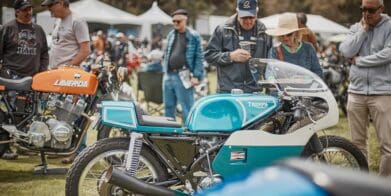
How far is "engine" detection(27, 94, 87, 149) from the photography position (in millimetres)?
5406

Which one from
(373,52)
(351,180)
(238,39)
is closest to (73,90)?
(238,39)

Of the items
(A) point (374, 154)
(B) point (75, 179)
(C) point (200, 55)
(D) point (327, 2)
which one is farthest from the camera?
(D) point (327, 2)

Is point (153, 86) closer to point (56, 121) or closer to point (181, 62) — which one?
point (181, 62)

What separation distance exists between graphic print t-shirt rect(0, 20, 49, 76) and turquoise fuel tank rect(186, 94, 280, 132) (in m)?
2.98

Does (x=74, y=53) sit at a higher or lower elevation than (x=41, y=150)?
higher

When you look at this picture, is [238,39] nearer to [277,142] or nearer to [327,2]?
[277,142]

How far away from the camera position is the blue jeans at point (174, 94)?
729 centimetres

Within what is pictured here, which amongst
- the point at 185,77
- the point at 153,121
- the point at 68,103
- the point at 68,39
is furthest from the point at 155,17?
the point at 153,121

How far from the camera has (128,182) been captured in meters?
3.59

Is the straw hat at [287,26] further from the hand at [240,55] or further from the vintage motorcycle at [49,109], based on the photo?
the vintage motorcycle at [49,109]

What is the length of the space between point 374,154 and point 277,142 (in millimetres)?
3267

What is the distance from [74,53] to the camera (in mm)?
6344

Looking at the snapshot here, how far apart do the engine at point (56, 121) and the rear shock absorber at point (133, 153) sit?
1.79 meters

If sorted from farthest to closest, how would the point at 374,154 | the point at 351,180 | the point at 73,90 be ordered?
the point at 374,154 → the point at 73,90 → the point at 351,180
